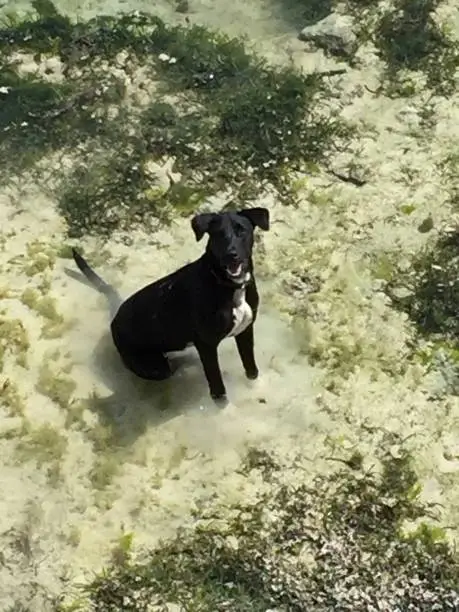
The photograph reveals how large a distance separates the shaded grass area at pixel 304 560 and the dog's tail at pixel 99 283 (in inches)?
61.8

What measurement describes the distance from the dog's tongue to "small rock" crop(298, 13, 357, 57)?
3.70m

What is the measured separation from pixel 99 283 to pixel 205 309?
4.64ft

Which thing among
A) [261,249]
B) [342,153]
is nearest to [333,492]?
[261,249]

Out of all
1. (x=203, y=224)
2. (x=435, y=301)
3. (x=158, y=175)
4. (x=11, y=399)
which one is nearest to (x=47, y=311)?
(x=11, y=399)

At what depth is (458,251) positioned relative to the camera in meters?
6.37

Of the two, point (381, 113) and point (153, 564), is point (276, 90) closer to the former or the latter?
point (381, 113)

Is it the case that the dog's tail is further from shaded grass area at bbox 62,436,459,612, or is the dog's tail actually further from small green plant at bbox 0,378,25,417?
shaded grass area at bbox 62,436,459,612

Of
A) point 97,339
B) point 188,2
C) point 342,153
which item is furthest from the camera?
point 188,2

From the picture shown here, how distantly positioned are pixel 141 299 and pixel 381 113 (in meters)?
3.01

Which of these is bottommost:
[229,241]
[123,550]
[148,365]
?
[123,550]

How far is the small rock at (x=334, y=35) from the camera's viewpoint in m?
7.80

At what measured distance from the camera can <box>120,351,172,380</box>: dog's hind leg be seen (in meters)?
5.45

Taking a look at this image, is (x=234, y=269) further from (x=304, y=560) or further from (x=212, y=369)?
(x=304, y=560)

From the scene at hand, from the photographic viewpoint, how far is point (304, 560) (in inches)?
194
